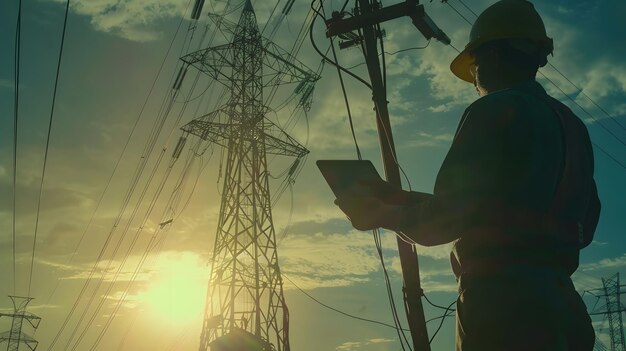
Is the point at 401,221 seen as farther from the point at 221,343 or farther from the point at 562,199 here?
the point at 221,343

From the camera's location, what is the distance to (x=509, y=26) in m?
2.03

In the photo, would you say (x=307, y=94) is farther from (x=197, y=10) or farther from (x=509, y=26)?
(x=509, y=26)

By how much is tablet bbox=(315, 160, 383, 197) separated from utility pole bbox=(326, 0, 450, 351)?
190 centimetres

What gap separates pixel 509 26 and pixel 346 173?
2.98 ft

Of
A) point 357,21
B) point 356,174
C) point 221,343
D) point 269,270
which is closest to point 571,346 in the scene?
point 356,174

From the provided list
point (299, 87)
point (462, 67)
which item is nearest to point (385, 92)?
point (462, 67)

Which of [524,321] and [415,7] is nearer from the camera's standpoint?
[524,321]

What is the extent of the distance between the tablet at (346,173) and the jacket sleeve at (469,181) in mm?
242

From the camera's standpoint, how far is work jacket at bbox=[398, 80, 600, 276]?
1596 mm

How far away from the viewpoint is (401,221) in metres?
1.69

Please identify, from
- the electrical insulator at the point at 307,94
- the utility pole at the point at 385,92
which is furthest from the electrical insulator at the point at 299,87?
the utility pole at the point at 385,92

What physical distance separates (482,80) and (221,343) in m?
10.4

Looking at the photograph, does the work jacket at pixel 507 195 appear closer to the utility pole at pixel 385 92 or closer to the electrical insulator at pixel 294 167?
the utility pole at pixel 385 92

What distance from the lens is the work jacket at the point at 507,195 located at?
1.60 m
